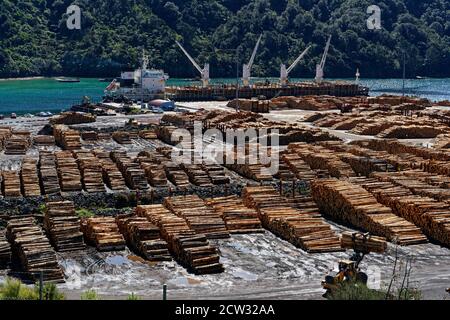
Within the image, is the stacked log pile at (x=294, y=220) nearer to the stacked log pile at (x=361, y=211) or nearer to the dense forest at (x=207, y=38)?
the stacked log pile at (x=361, y=211)

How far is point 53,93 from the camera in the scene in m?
114

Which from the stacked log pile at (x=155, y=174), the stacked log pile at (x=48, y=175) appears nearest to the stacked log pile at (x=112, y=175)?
the stacked log pile at (x=155, y=174)

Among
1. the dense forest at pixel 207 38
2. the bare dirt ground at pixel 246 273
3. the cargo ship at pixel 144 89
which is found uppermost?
the dense forest at pixel 207 38

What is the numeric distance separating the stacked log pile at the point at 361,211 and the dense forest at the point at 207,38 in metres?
117

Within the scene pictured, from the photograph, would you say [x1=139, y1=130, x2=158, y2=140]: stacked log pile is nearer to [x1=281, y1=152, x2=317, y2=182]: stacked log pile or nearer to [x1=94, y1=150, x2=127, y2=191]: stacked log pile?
[x1=94, y1=150, x2=127, y2=191]: stacked log pile

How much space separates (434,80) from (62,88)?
290 ft

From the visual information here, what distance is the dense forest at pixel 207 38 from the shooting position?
149125mm

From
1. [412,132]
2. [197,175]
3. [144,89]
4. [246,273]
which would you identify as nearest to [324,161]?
[197,175]

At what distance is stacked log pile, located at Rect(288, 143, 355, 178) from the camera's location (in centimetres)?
3322

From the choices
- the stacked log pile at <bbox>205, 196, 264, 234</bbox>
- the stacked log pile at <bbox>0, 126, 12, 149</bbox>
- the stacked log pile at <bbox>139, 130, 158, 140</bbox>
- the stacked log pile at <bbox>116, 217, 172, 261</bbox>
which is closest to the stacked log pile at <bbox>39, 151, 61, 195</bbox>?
the stacked log pile at <bbox>116, 217, 172, 261</bbox>

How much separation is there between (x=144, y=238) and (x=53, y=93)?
95.7m

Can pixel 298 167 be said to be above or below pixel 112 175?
above

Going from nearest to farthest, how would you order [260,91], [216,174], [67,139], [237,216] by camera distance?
[237,216]
[216,174]
[67,139]
[260,91]

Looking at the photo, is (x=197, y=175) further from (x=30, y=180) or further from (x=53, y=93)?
(x=53, y=93)
